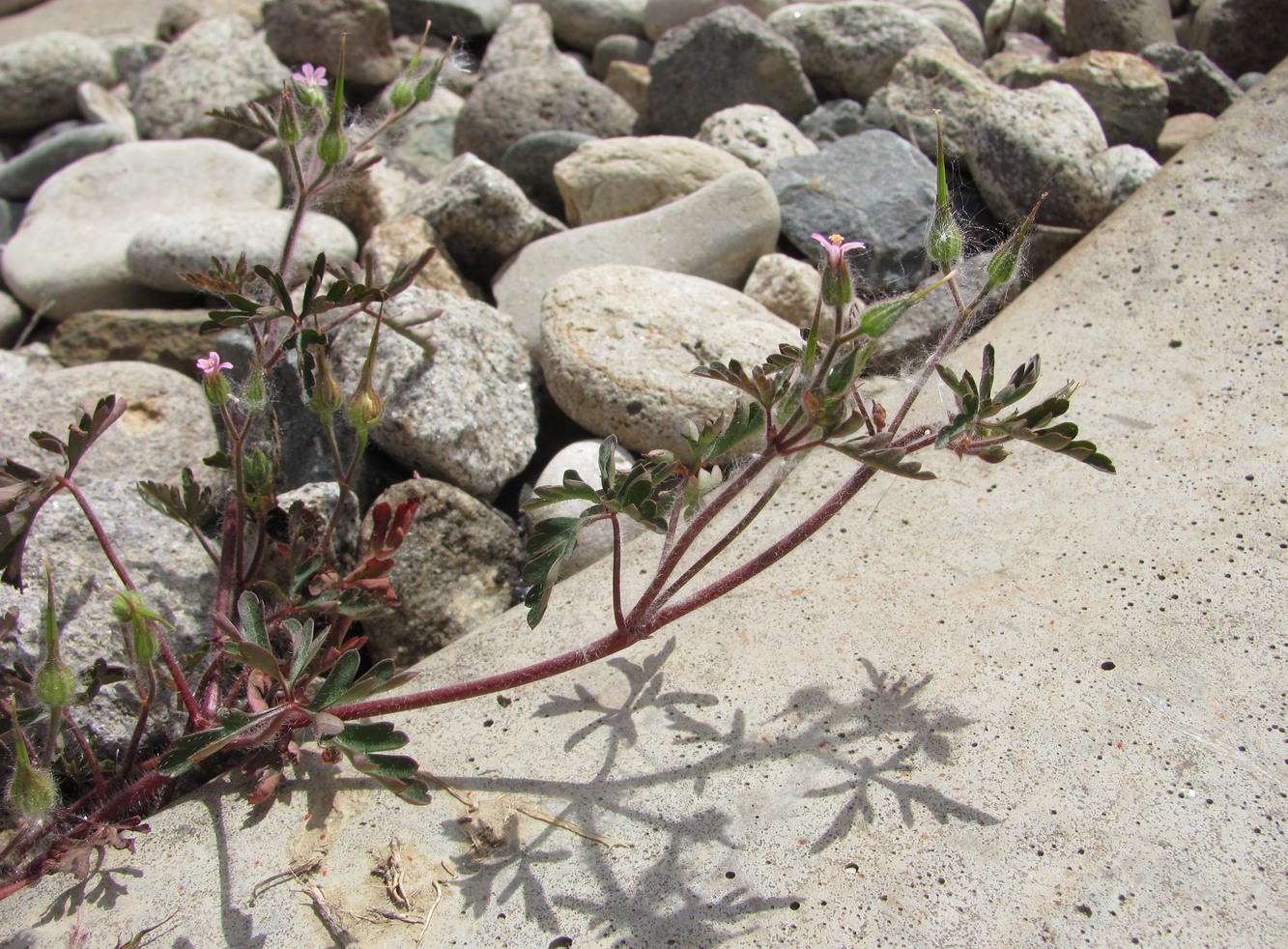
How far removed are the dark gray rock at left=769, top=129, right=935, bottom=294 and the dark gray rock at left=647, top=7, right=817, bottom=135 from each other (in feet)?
2.49

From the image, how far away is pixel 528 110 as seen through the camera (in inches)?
176

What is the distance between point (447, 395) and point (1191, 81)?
11.9ft

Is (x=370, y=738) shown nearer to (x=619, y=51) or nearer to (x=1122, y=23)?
(x=619, y=51)

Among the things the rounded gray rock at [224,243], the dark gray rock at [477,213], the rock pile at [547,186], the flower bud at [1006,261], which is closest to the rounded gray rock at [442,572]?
the rock pile at [547,186]

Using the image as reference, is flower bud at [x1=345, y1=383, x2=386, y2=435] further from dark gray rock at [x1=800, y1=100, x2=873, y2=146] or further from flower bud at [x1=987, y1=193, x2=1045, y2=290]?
dark gray rock at [x1=800, y1=100, x2=873, y2=146]

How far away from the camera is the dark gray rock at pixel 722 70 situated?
183 inches

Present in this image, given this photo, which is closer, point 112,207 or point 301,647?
point 301,647

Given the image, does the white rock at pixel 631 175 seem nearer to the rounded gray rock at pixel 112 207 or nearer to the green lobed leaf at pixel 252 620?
the rounded gray rock at pixel 112 207

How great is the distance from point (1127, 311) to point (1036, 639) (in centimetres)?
126

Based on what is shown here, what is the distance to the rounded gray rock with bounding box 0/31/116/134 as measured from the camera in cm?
541

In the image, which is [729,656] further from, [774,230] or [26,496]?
[774,230]

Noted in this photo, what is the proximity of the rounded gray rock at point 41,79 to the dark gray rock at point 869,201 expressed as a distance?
3941mm

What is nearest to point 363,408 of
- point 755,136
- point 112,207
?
point 755,136

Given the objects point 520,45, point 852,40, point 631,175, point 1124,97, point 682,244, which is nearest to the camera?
point 682,244
